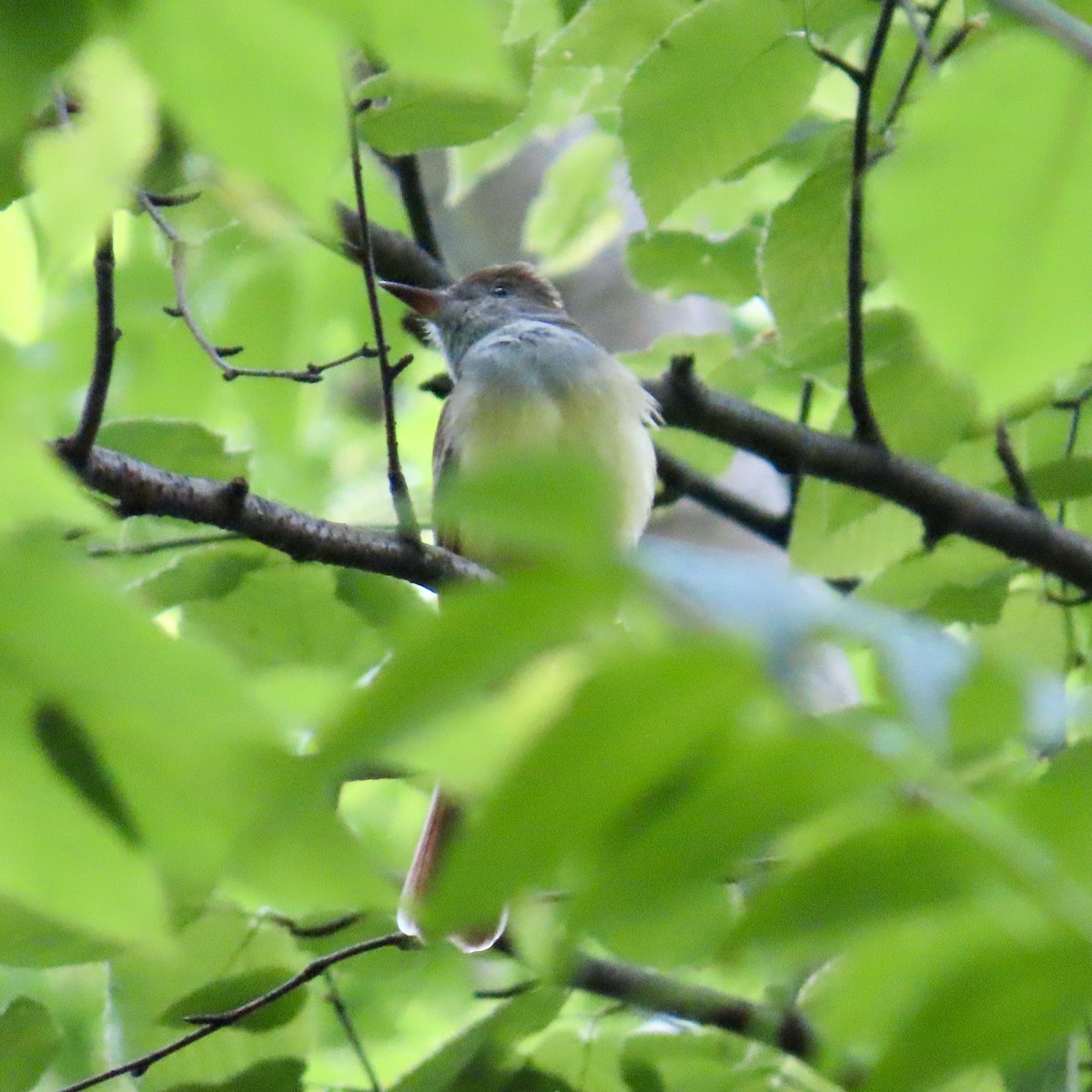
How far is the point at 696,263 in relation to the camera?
9.33 ft

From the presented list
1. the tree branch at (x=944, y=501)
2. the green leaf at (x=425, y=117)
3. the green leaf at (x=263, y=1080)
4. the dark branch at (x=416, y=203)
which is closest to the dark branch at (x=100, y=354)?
the green leaf at (x=425, y=117)

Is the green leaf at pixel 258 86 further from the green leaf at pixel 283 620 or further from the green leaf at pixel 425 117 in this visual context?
the green leaf at pixel 283 620

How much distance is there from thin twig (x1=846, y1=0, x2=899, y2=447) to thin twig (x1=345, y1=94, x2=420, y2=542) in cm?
65

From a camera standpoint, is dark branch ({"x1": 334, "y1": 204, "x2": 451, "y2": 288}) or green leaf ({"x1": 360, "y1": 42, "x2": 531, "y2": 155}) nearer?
green leaf ({"x1": 360, "y1": 42, "x2": 531, "y2": 155})

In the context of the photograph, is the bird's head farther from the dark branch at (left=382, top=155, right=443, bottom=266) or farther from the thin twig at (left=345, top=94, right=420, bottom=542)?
the thin twig at (left=345, top=94, right=420, bottom=542)

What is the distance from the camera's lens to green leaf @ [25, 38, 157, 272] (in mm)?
846

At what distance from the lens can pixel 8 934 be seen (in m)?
1.59

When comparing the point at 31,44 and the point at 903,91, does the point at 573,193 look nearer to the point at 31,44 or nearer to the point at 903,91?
the point at 903,91

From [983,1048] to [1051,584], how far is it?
2.28 m

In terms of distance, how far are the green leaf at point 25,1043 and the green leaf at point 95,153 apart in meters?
1.30

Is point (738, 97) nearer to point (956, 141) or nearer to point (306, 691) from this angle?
point (956, 141)

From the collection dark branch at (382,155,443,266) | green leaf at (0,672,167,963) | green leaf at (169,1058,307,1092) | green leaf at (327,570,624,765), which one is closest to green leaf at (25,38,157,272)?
green leaf at (0,672,167,963)

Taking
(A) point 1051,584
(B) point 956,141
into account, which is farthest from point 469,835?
(A) point 1051,584

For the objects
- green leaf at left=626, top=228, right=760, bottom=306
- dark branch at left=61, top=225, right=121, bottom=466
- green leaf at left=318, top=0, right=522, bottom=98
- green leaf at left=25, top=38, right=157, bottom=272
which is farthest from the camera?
green leaf at left=626, top=228, right=760, bottom=306
